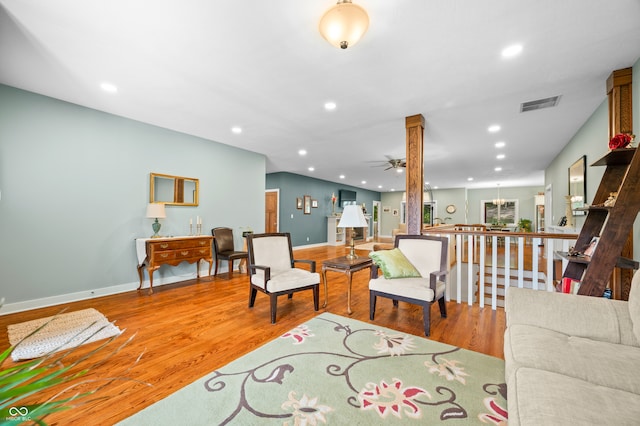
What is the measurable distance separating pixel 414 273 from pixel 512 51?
226 cm

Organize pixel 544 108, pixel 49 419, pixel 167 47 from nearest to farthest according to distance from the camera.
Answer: pixel 49 419, pixel 167 47, pixel 544 108

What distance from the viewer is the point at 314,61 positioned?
2748mm

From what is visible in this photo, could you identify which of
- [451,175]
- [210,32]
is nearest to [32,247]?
[210,32]

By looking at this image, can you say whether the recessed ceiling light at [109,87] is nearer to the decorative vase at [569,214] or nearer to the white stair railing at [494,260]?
the white stair railing at [494,260]

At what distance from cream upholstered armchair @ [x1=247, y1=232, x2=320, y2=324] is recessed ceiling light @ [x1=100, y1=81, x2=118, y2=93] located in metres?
2.21

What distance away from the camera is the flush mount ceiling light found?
1938mm

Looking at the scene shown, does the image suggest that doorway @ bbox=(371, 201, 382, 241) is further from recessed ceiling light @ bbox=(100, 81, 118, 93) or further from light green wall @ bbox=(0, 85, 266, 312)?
recessed ceiling light @ bbox=(100, 81, 118, 93)

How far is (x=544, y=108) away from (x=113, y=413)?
5.26 metres

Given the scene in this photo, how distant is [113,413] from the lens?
176 cm

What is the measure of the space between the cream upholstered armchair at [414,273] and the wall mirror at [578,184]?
2.13 m

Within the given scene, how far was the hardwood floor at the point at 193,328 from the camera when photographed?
1965 mm

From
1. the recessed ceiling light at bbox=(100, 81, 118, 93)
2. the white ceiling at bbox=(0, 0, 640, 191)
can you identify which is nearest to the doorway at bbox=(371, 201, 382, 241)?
the white ceiling at bbox=(0, 0, 640, 191)

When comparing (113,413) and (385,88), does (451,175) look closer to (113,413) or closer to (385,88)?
(385,88)

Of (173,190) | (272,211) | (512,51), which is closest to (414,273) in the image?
(512,51)
